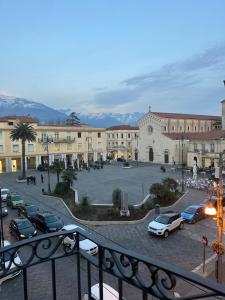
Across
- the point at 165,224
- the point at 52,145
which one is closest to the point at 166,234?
the point at 165,224

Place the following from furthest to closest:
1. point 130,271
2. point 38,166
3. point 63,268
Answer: point 38,166
point 63,268
point 130,271

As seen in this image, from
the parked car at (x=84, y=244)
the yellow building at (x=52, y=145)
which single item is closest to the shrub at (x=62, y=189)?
the parked car at (x=84, y=244)

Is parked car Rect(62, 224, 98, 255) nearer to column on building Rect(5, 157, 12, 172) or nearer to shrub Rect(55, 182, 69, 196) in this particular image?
shrub Rect(55, 182, 69, 196)

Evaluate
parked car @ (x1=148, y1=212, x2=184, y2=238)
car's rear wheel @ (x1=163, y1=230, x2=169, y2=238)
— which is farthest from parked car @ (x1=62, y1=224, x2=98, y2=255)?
car's rear wheel @ (x1=163, y1=230, x2=169, y2=238)

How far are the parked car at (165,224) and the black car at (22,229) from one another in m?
7.99

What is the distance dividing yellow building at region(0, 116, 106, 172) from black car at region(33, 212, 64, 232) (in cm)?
3629

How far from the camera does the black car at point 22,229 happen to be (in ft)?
58.6

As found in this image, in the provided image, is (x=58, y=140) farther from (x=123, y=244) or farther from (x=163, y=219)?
(x=123, y=244)

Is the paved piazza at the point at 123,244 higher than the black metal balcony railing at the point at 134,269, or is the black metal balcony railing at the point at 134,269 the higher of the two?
the black metal balcony railing at the point at 134,269

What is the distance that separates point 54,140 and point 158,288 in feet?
199

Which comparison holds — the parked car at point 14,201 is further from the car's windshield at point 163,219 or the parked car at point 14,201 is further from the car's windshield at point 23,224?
the car's windshield at point 163,219

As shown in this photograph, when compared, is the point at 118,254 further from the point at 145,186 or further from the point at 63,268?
the point at 145,186

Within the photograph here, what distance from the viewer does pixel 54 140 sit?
202 ft

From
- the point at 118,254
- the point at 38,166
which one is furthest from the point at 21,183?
the point at 118,254
